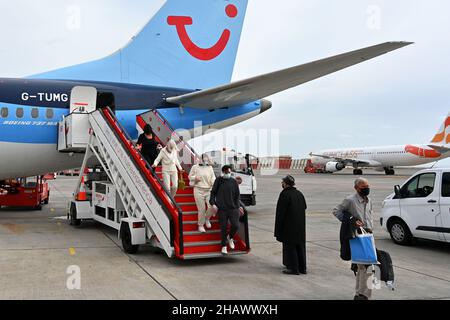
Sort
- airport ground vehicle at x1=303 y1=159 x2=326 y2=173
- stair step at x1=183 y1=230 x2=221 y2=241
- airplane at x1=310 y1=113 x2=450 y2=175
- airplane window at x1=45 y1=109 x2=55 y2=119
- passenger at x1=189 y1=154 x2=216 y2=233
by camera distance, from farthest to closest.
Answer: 1. airport ground vehicle at x1=303 y1=159 x2=326 y2=173
2. airplane at x1=310 y1=113 x2=450 y2=175
3. airplane window at x1=45 y1=109 x2=55 y2=119
4. passenger at x1=189 y1=154 x2=216 y2=233
5. stair step at x1=183 y1=230 x2=221 y2=241

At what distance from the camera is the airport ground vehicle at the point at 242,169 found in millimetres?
17062

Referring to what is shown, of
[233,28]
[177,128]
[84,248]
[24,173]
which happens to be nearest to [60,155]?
[24,173]

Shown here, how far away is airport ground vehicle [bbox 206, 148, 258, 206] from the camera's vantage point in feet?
56.0

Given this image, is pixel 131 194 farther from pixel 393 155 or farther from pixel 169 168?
pixel 393 155

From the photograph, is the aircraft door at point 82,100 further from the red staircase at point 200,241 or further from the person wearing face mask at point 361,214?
the person wearing face mask at point 361,214

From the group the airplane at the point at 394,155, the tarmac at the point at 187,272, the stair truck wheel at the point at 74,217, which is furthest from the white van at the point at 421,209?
the airplane at the point at 394,155

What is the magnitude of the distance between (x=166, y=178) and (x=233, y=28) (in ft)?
27.5

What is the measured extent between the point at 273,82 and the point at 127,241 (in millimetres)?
5846

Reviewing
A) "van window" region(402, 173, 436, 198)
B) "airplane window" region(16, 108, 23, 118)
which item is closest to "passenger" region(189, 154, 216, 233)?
"van window" region(402, 173, 436, 198)

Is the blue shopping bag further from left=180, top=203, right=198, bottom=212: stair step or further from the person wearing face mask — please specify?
left=180, top=203, right=198, bottom=212: stair step

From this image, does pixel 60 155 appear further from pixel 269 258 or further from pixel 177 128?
pixel 269 258

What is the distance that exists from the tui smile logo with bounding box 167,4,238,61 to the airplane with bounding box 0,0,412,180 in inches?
1.4

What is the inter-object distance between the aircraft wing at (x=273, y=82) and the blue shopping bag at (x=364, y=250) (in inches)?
208

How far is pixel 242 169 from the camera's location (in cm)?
1842
